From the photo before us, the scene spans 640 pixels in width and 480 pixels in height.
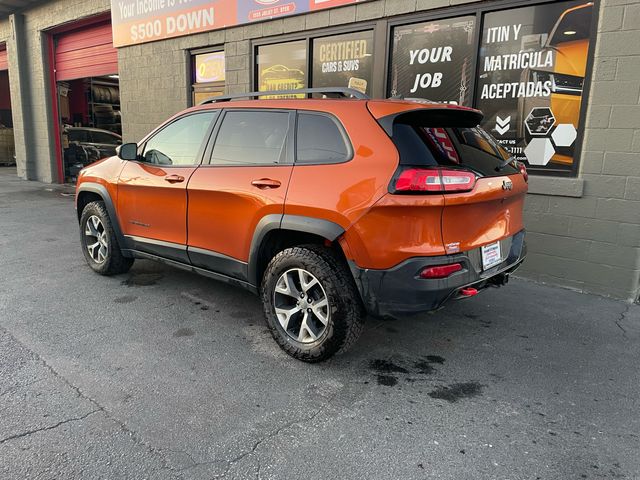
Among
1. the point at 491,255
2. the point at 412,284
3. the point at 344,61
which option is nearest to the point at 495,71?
the point at 344,61

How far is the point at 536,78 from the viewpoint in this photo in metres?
5.38

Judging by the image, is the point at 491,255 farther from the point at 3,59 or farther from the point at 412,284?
the point at 3,59

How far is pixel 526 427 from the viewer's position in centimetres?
273

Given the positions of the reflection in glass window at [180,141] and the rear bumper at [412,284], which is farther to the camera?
the reflection in glass window at [180,141]

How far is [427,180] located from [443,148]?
36 centimetres

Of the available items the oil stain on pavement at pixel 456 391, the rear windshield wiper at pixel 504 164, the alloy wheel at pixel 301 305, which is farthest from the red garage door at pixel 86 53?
the oil stain on pavement at pixel 456 391

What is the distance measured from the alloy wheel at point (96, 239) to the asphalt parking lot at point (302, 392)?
0.46 m

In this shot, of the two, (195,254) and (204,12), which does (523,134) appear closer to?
(195,254)

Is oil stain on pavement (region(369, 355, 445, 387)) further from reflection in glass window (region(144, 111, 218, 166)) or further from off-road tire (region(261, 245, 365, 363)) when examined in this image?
reflection in glass window (region(144, 111, 218, 166))

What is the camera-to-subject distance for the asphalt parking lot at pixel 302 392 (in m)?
2.40

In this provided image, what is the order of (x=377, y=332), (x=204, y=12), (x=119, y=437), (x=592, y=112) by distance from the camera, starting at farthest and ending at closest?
1. (x=204, y=12)
2. (x=592, y=112)
3. (x=377, y=332)
4. (x=119, y=437)

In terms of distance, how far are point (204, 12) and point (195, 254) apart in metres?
6.13

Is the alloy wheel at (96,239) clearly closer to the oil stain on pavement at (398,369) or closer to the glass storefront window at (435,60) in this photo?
the oil stain on pavement at (398,369)

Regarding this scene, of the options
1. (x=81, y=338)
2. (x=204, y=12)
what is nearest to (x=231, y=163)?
(x=81, y=338)
